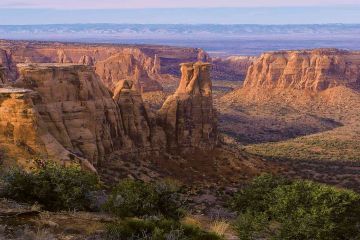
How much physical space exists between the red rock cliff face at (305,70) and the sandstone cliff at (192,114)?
9754 centimetres

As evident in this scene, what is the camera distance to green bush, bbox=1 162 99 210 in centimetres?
2442

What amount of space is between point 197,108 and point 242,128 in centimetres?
6194

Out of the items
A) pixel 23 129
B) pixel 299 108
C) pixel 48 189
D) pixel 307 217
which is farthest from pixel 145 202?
pixel 299 108

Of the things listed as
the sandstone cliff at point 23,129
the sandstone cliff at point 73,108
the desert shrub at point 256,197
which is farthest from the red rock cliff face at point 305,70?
the sandstone cliff at point 23,129

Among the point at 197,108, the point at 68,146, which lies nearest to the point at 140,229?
the point at 68,146

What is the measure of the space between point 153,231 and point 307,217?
826 centimetres

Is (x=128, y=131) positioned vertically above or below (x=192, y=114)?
below

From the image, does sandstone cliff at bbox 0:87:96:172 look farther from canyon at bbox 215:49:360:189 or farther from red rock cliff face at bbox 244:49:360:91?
red rock cliff face at bbox 244:49:360:91

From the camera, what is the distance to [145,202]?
25812mm

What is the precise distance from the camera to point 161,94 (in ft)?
491

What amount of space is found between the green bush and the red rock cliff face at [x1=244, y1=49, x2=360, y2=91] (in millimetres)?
139282

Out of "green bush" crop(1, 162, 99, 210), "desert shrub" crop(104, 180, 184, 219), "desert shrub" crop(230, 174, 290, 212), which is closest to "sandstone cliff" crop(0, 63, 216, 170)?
"desert shrub" crop(230, 174, 290, 212)

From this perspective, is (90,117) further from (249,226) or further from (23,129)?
(249,226)

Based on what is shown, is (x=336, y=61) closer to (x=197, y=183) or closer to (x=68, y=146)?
(x=197, y=183)
